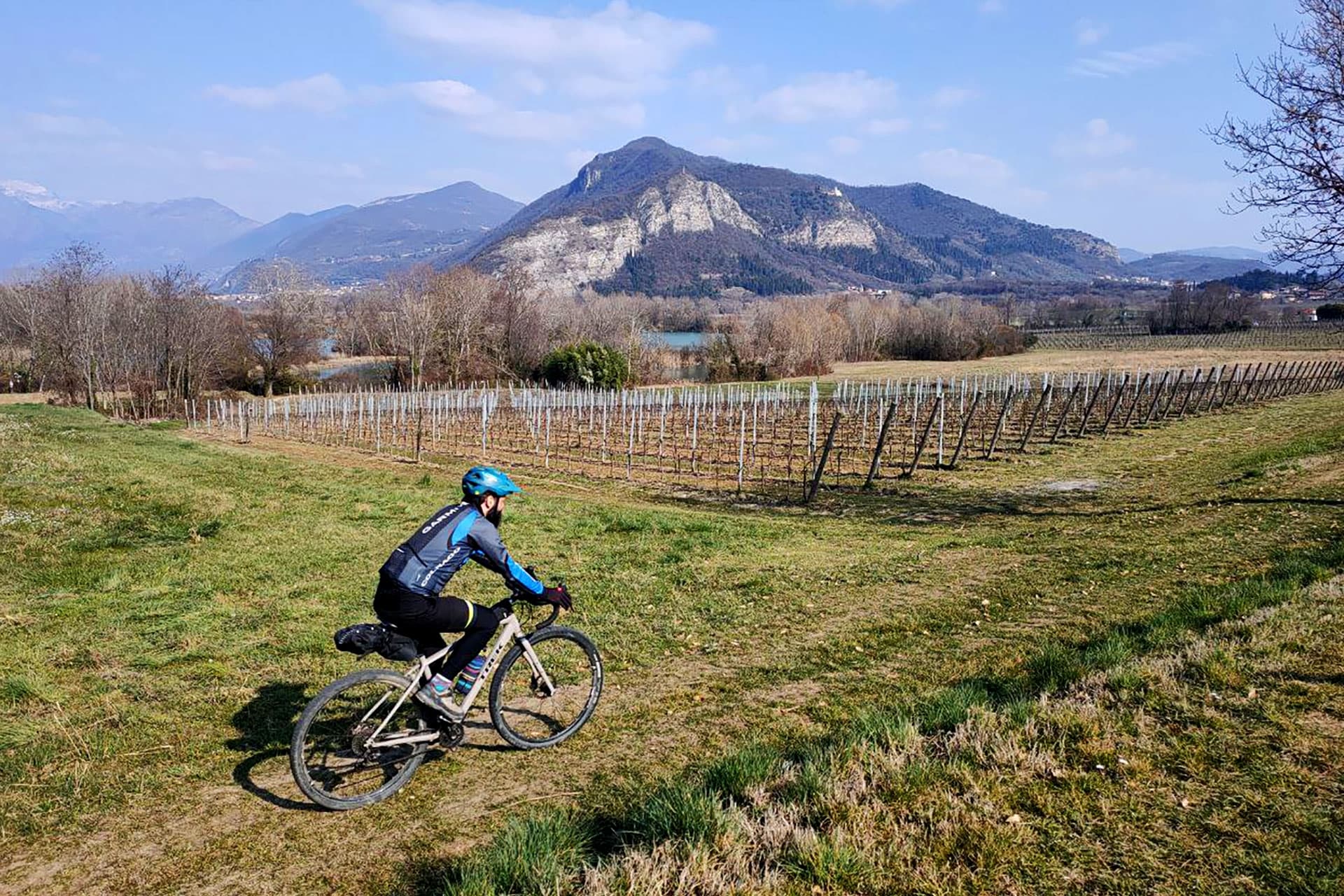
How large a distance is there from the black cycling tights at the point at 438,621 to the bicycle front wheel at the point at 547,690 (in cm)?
38

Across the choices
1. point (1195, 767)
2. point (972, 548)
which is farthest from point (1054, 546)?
point (1195, 767)

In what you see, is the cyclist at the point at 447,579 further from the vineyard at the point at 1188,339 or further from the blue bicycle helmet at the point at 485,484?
the vineyard at the point at 1188,339

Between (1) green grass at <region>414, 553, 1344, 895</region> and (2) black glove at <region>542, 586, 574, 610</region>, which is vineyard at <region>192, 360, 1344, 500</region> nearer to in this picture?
(1) green grass at <region>414, 553, 1344, 895</region>

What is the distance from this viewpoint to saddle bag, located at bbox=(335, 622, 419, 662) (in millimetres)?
4328

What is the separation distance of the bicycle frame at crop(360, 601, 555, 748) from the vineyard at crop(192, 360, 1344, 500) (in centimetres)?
1308

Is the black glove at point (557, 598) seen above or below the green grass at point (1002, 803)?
above

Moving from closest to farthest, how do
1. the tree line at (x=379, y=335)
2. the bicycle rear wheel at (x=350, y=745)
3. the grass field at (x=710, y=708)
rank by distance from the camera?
the grass field at (x=710, y=708) → the bicycle rear wheel at (x=350, y=745) → the tree line at (x=379, y=335)

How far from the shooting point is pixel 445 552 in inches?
179

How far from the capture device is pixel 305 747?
436 cm

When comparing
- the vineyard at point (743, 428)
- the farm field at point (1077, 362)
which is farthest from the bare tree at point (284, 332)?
the farm field at point (1077, 362)

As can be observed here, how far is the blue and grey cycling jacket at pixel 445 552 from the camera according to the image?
4504 mm

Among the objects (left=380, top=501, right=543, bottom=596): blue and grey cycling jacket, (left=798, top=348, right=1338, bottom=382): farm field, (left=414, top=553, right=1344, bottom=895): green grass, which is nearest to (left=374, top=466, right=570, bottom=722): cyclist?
(left=380, top=501, right=543, bottom=596): blue and grey cycling jacket

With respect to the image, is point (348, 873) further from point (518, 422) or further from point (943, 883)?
point (518, 422)

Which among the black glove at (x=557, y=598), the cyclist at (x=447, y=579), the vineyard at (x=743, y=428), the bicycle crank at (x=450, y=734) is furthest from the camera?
the vineyard at (x=743, y=428)
